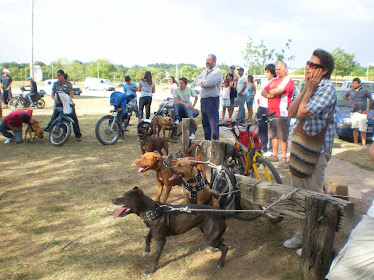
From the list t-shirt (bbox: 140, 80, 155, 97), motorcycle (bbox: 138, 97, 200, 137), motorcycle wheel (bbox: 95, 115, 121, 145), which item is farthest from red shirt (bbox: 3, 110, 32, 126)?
t-shirt (bbox: 140, 80, 155, 97)

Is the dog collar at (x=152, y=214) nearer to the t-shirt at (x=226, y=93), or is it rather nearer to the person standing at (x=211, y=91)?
the person standing at (x=211, y=91)

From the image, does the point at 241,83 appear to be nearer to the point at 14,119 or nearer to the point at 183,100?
the point at 183,100

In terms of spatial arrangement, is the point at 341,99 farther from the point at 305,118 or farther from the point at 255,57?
the point at 255,57

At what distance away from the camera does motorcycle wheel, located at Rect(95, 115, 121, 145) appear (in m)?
8.29

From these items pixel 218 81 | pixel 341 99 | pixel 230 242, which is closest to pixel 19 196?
pixel 230 242

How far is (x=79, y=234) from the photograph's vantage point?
3662 millimetres

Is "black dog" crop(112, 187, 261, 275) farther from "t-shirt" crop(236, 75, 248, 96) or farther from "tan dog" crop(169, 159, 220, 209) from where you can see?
"t-shirt" crop(236, 75, 248, 96)

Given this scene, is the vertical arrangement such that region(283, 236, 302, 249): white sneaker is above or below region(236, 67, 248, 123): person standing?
below

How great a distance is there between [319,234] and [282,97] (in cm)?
396

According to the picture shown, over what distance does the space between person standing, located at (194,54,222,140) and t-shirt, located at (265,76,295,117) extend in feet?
3.80

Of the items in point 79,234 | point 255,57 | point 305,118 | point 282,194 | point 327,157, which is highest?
point 255,57

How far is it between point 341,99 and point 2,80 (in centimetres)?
1591

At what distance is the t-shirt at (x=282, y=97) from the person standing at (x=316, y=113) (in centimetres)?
300

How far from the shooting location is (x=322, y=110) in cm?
281
